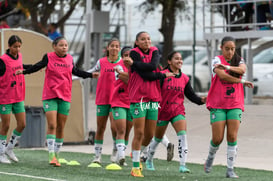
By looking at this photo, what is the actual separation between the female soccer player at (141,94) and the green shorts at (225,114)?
0.81 metres

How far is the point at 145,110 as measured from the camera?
1181 centimetres

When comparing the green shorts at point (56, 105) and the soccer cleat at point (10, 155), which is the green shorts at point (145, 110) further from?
the soccer cleat at point (10, 155)

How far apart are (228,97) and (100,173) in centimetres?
220

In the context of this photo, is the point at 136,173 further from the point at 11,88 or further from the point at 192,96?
the point at 11,88

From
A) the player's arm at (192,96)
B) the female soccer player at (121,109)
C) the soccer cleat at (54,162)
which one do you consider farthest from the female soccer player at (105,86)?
the player's arm at (192,96)

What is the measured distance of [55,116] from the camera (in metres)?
13.2

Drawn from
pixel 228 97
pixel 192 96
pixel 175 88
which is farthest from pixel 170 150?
pixel 228 97

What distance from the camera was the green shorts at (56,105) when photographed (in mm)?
13211

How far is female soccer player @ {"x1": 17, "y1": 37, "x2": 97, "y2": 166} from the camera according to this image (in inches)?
519

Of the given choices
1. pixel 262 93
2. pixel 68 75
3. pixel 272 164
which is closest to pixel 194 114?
pixel 262 93

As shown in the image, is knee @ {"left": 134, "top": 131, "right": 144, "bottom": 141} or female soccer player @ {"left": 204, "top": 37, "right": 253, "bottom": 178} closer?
female soccer player @ {"left": 204, "top": 37, "right": 253, "bottom": 178}

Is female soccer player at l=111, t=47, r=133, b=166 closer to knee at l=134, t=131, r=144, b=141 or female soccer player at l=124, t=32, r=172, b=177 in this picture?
female soccer player at l=124, t=32, r=172, b=177

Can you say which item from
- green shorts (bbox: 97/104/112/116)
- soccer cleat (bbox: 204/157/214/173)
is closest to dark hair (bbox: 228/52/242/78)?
soccer cleat (bbox: 204/157/214/173)

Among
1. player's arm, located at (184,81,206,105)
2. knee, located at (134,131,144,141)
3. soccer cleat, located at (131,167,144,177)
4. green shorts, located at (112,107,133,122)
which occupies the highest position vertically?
player's arm, located at (184,81,206,105)
